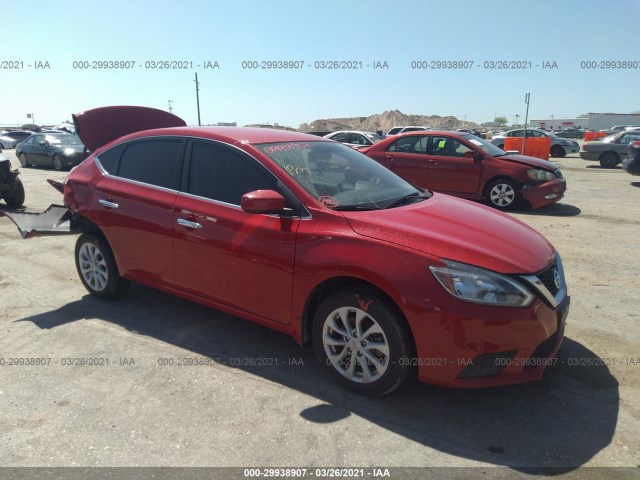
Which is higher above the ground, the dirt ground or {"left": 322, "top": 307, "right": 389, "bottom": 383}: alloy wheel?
{"left": 322, "top": 307, "right": 389, "bottom": 383}: alloy wheel

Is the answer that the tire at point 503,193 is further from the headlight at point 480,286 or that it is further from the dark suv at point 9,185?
the dark suv at point 9,185

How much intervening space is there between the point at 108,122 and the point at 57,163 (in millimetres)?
14233

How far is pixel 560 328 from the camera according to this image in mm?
2988

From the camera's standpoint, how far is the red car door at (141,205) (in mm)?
4027

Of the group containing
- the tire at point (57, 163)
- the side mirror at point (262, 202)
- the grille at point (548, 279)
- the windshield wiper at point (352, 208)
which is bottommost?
the tire at point (57, 163)

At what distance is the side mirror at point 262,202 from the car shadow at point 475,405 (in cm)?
119

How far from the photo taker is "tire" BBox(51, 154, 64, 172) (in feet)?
57.3

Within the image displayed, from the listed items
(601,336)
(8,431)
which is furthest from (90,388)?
(601,336)

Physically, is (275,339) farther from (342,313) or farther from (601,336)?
(601,336)

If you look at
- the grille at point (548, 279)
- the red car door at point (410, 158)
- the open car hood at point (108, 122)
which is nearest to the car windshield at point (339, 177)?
the grille at point (548, 279)

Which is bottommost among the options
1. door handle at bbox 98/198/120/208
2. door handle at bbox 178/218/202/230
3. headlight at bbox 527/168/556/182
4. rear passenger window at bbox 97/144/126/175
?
headlight at bbox 527/168/556/182

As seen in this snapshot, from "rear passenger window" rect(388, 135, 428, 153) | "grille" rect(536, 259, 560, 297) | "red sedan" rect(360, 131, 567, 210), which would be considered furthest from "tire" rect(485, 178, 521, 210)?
"grille" rect(536, 259, 560, 297)

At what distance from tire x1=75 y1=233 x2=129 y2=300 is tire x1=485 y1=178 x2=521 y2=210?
7201mm

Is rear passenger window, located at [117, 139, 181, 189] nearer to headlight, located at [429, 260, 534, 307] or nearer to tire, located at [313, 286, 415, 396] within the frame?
tire, located at [313, 286, 415, 396]
